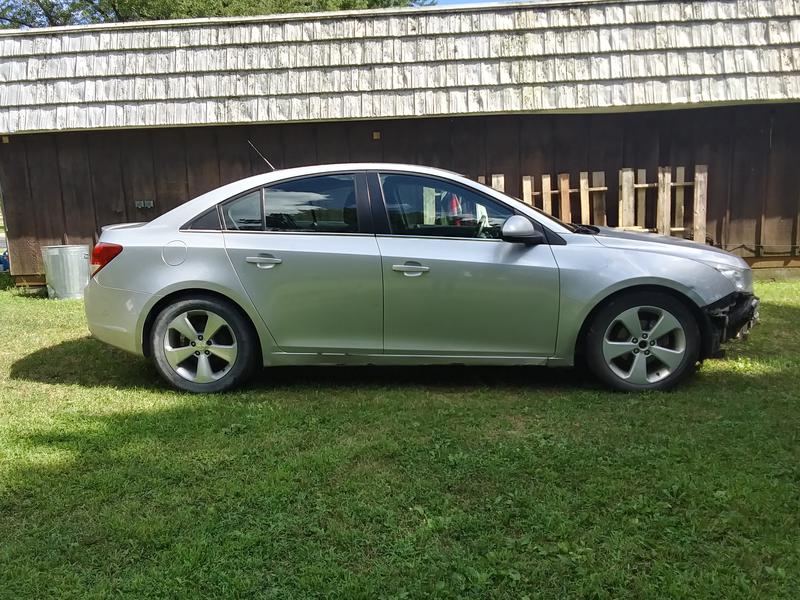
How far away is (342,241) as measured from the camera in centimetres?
440

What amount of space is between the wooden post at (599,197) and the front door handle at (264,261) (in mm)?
5130

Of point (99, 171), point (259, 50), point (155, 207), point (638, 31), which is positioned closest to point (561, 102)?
point (638, 31)

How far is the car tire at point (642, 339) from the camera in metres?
4.29

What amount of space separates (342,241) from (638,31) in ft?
18.4

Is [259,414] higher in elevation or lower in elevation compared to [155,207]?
lower

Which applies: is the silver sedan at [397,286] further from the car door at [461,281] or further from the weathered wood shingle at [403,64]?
the weathered wood shingle at [403,64]

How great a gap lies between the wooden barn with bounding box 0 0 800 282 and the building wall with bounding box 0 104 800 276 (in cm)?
3

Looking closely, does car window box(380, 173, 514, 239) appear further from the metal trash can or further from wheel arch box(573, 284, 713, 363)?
the metal trash can

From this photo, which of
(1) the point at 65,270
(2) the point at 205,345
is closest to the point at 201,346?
(2) the point at 205,345

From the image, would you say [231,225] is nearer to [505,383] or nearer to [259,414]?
[259,414]

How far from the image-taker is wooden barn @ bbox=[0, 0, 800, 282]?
7855mm

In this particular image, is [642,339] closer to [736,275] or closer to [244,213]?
[736,275]

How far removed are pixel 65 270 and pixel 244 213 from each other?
4.91 metres

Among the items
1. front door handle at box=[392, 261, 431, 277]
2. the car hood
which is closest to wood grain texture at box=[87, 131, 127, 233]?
front door handle at box=[392, 261, 431, 277]
